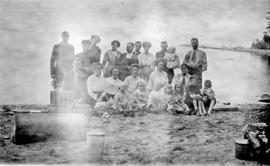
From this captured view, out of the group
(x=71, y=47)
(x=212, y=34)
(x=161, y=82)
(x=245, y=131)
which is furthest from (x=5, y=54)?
(x=245, y=131)

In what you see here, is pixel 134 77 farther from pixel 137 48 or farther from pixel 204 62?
pixel 204 62

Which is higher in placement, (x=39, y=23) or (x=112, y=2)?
(x=112, y=2)

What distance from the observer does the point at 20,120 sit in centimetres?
370

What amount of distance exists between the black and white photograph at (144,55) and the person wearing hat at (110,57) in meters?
0.02

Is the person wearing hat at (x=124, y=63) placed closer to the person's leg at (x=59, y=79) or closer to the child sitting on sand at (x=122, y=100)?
the child sitting on sand at (x=122, y=100)

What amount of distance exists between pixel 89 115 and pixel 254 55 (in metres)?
2.07

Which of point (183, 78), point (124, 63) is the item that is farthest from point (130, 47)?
point (183, 78)

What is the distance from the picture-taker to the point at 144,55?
448cm

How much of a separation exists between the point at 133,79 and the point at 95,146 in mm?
1215

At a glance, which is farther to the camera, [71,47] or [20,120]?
[71,47]

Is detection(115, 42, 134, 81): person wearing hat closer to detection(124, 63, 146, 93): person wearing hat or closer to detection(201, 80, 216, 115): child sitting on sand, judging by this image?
detection(124, 63, 146, 93): person wearing hat

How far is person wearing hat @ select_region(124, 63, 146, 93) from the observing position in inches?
178

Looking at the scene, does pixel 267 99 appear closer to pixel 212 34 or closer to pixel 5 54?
pixel 212 34

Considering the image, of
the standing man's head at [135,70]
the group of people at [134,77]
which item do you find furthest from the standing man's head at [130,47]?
the standing man's head at [135,70]
